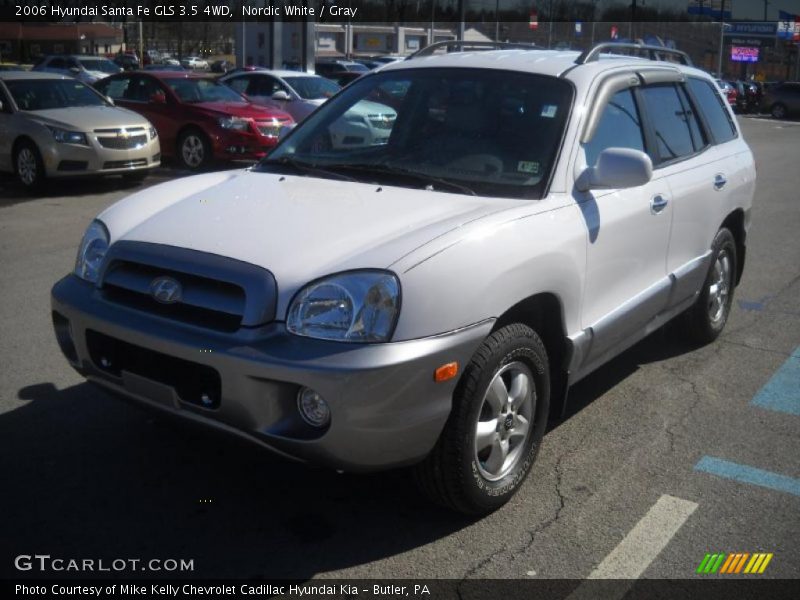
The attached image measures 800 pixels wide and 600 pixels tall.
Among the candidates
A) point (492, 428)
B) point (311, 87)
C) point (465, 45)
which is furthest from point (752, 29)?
point (492, 428)

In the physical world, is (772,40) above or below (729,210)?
above

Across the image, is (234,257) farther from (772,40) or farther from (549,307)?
(772,40)

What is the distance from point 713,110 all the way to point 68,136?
8647 mm

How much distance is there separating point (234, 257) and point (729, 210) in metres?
3.64

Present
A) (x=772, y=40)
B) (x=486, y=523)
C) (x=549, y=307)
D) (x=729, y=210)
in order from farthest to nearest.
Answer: (x=772, y=40), (x=729, y=210), (x=549, y=307), (x=486, y=523)

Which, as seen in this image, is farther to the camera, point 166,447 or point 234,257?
point 166,447

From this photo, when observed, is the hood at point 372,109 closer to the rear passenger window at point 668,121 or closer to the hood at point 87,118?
the rear passenger window at point 668,121

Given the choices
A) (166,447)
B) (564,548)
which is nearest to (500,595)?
(564,548)

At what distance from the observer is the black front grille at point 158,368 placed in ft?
10.4

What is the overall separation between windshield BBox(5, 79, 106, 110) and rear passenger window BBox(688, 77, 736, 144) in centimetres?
944

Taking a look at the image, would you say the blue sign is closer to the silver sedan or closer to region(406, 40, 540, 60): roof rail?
the silver sedan

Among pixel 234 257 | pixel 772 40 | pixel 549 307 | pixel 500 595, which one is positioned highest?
pixel 772 40

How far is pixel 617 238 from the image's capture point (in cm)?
419

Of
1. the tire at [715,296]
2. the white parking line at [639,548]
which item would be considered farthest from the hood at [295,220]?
the tire at [715,296]
